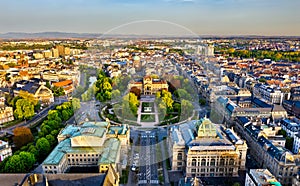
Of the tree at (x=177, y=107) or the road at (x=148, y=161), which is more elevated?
the tree at (x=177, y=107)

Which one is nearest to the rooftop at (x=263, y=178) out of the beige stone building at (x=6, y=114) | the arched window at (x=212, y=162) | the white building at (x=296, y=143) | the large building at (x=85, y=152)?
the arched window at (x=212, y=162)

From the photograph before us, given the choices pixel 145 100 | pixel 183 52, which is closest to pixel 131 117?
pixel 145 100

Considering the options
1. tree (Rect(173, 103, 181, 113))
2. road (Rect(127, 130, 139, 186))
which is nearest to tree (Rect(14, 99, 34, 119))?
road (Rect(127, 130, 139, 186))

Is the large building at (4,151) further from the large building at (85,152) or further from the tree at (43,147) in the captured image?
the large building at (85,152)

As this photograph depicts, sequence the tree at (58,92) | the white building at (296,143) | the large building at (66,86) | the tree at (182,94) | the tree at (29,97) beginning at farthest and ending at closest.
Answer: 1. the large building at (66,86)
2. the tree at (58,92)
3. the tree at (29,97)
4. the tree at (182,94)
5. the white building at (296,143)

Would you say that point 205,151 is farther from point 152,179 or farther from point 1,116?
point 1,116

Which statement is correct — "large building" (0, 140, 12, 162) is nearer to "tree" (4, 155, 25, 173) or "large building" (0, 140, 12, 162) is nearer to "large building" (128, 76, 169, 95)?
"tree" (4, 155, 25, 173)
